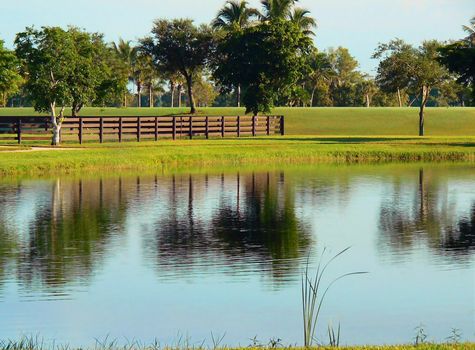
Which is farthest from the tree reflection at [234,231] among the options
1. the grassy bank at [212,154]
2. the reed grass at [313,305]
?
the grassy bank at [212,154]

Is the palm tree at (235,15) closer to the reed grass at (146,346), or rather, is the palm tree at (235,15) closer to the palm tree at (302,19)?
the palm tree at (302,19)

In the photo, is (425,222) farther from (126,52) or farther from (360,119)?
(126,52)

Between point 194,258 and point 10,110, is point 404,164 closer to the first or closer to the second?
point 194,258

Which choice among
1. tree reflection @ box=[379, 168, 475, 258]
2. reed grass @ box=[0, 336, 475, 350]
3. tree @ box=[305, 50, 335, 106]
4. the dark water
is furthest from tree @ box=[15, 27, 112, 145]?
tree @ box=[305, 50, 335, 106]

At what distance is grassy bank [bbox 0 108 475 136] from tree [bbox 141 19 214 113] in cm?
519

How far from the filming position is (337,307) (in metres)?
20.8

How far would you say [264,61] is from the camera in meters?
90.8

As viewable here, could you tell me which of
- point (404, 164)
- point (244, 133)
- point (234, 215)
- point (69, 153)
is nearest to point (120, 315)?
point (234, 215)

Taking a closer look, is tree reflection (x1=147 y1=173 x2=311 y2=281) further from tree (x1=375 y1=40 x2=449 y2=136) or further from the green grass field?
tree (x1=375 y1=40 x2=449 y2=136)

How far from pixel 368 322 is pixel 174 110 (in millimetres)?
95307

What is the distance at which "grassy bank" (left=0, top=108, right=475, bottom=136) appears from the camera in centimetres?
10162

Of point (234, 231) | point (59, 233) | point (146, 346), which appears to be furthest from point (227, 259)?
point (146, 346)

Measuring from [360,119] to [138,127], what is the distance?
3961cm

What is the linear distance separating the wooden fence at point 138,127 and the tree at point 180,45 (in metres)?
20.4
